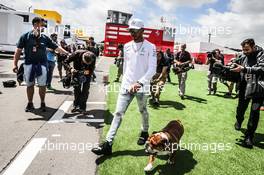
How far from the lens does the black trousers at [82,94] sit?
737cm

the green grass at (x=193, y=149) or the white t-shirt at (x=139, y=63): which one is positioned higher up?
the white t-shirt at (x=139, y=63)

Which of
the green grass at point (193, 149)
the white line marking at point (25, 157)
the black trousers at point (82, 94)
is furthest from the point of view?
the black trousers at point (82, 94)

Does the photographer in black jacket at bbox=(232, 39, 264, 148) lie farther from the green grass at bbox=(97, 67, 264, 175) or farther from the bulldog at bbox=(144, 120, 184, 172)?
the bulldog at bbox=(144, 120, 184, 172)

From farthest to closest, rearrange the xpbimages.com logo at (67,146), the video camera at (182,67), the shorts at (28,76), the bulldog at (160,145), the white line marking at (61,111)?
the video camera at (182,67) → the shorts at (28,76) → the white line marking at (61,111) → the xpbimages.com logo at (67,146) → the bulldog at (160,145)

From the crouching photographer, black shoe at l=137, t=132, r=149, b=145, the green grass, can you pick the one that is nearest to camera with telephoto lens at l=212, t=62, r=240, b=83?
the green grass

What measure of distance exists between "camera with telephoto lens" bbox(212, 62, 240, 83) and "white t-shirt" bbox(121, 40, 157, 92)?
176cm

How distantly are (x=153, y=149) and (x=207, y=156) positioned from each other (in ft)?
4.62

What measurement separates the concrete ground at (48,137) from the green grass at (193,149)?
0.36 meters

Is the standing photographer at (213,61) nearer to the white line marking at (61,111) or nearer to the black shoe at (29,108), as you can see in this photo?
the white line marking at (61,111)

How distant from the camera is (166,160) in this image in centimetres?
456

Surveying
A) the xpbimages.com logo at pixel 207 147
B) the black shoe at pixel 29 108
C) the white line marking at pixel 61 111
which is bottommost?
the xpbimages.com logo at pixel 207 147

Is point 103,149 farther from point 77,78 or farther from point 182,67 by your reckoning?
point 182,67

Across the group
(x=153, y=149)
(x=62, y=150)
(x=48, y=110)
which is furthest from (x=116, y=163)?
(x=48, y=110)

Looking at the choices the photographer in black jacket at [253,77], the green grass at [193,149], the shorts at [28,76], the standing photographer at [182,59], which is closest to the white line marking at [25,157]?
the green grass at [193,149]
